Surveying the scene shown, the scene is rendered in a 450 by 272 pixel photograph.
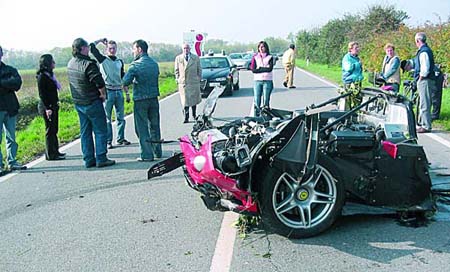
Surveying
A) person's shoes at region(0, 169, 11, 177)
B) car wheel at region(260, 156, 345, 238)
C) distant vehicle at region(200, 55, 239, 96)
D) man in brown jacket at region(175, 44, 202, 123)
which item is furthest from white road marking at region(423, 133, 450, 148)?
distant vehicle at region(200, 55, 239, 96)

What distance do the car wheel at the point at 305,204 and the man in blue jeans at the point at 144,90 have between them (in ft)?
11.4

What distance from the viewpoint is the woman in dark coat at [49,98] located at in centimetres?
808

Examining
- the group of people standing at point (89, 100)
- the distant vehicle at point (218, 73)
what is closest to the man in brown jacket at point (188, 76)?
the group of people standing at point (89, 100)

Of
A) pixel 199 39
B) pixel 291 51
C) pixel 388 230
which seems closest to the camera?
pixel 388 230

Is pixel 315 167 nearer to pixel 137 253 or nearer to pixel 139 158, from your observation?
pixel 137 253

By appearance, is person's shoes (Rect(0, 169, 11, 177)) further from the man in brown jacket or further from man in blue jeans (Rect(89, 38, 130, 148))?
the man in brown jacket

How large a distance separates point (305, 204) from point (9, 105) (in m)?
5.22

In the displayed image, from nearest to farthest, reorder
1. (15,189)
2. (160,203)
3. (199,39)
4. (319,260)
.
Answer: (319,260), (160,203), (15,189), (199,39)

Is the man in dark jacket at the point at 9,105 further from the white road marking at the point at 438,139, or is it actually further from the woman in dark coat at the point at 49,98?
the white road marking at the point at 438,139

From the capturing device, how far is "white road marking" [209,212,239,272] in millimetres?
4027

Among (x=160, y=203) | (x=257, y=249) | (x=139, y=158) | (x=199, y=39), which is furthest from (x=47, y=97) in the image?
(x=199, y=39)

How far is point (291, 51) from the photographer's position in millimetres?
20641

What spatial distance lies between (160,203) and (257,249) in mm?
1803

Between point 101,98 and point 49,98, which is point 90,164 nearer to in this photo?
point 101,98
